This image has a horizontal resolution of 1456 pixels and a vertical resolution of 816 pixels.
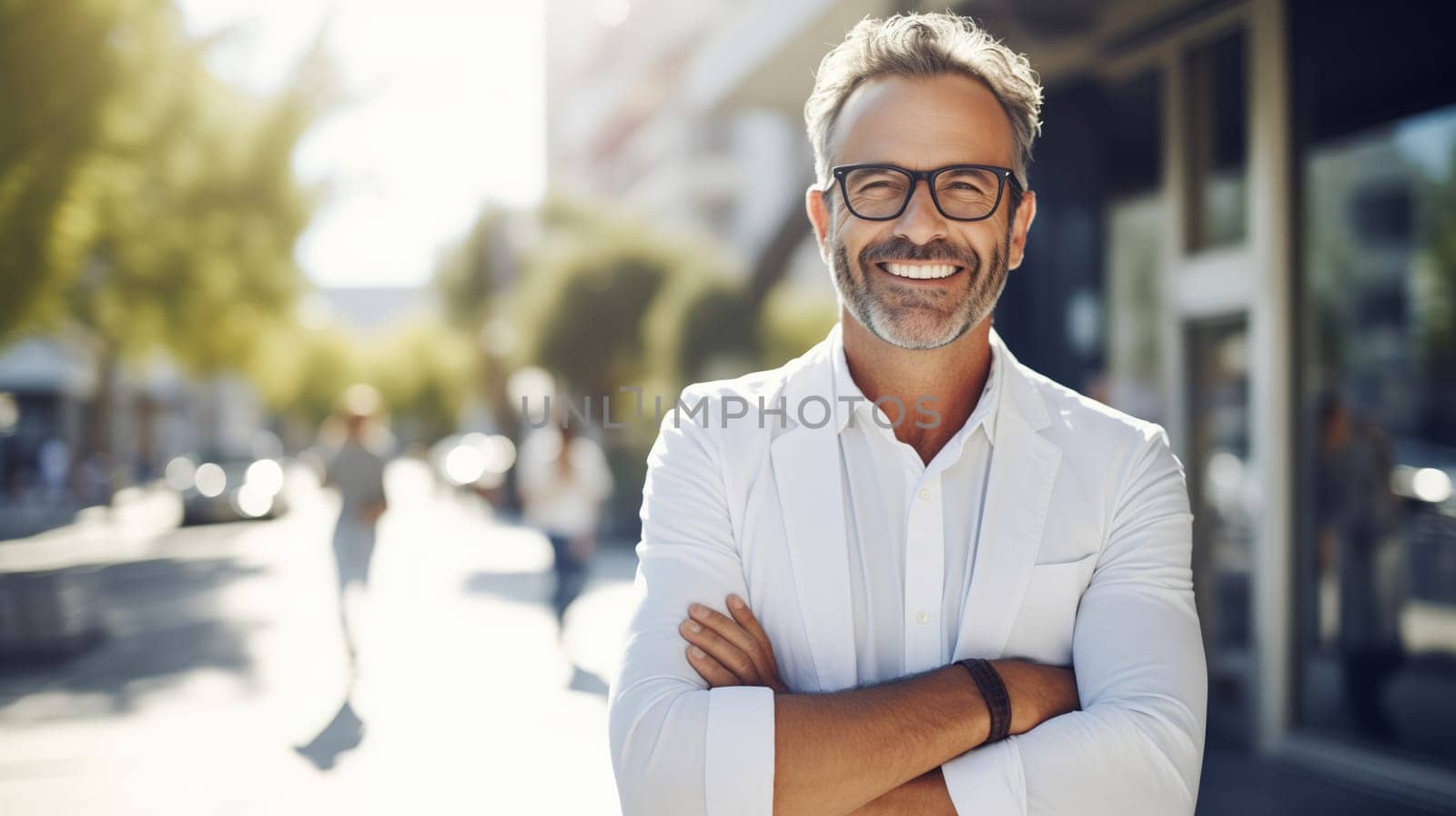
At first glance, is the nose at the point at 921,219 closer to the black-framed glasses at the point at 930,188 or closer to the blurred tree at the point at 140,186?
the black-framed glasses at the point at 930,188

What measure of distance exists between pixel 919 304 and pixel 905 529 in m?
0.41

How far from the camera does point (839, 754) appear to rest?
75.2 inches

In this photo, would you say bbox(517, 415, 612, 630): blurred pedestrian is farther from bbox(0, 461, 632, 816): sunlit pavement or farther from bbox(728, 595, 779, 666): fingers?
bbox(728, 595, 779, 666): fingers

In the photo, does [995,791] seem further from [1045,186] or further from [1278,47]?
[1045,186]

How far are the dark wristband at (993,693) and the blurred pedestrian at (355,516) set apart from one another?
271 inches

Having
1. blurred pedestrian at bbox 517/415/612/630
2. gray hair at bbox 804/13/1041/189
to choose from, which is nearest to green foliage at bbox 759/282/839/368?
blurred pedestrian at bbox 517/415/612/630

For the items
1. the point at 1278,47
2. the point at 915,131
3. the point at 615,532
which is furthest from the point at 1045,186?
the point at 615,532

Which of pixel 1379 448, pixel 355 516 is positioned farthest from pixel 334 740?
pixel 1379 448

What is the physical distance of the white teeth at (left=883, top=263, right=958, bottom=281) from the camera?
2113mm

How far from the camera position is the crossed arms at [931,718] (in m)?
1.91

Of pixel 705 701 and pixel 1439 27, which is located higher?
pixel 1439 27

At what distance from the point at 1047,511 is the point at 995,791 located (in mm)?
514

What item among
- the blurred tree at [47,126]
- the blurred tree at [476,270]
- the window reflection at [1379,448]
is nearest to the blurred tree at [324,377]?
the blurred tree at [476,270]

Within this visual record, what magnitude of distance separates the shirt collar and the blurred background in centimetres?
209
